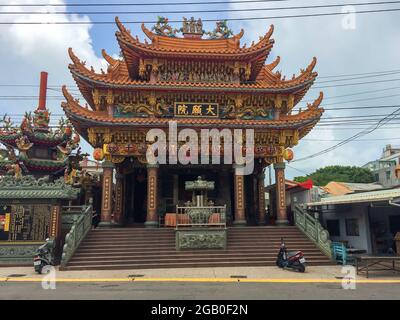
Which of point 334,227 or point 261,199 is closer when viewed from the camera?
point 334,227

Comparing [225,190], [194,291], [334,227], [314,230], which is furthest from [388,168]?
[194,291]

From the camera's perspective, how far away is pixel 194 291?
9148 mm

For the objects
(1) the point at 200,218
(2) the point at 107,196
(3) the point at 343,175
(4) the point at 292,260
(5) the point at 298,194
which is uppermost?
(3) the point at 343,175

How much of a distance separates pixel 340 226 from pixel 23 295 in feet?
56.6

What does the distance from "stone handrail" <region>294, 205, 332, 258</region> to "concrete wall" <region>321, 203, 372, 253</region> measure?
3143 millimetres

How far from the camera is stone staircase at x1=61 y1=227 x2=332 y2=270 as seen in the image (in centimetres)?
1367

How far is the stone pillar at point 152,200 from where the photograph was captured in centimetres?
1705

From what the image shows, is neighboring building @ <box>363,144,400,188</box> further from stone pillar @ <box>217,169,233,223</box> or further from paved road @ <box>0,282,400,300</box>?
paved road @ <box>0,282,400,300</box>

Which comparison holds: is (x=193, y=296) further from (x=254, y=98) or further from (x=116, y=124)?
(x=254, y=98)

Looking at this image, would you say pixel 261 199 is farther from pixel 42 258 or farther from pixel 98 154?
pixel 42 258

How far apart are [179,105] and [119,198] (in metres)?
6.71

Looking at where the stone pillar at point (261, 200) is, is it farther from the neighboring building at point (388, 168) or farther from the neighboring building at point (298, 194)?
the neighboring building at point (388, 168)

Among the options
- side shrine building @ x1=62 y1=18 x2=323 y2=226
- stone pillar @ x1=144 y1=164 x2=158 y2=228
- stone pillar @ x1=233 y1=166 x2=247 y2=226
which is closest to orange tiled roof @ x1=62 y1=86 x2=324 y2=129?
side shrine building @ x1=62 y1=18 x2=323 y2=226
